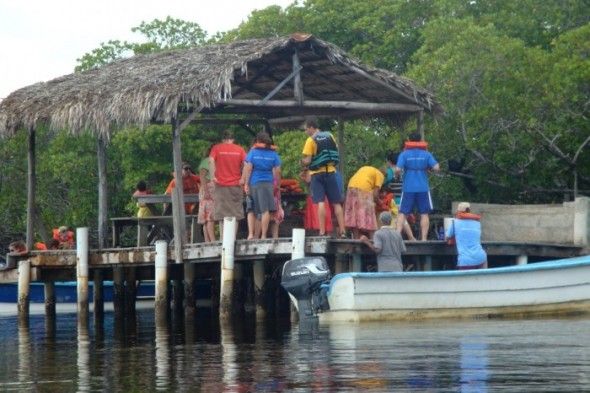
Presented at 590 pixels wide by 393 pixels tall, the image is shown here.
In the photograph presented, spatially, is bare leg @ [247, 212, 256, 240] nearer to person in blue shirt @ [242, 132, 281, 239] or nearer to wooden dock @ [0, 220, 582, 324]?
wooden dock @ [0, 220, 582, 324]

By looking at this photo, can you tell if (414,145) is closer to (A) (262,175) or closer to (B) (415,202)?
(B) (415,202)

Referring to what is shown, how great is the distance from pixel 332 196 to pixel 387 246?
1.38m

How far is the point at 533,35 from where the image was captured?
38.4 meters

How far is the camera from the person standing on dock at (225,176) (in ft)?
76.2

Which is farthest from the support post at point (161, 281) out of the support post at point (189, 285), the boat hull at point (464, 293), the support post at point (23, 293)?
the boat hull at point (464, 293)

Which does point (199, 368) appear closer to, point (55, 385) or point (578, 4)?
point (55, 385)

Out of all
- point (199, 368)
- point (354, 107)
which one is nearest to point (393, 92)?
point (354, 107)

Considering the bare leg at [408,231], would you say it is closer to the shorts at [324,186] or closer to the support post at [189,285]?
the shorts at [324,186]

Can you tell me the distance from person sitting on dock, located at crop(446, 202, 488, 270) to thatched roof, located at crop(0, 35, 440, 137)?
143 inches

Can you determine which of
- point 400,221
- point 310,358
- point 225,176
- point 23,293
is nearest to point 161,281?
point 225,176

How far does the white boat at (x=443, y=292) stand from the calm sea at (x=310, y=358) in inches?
13.7

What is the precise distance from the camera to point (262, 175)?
22688 millimetres

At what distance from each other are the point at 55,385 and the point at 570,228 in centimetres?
1304

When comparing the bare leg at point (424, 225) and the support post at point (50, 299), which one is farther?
the support post at point (50, 299)
